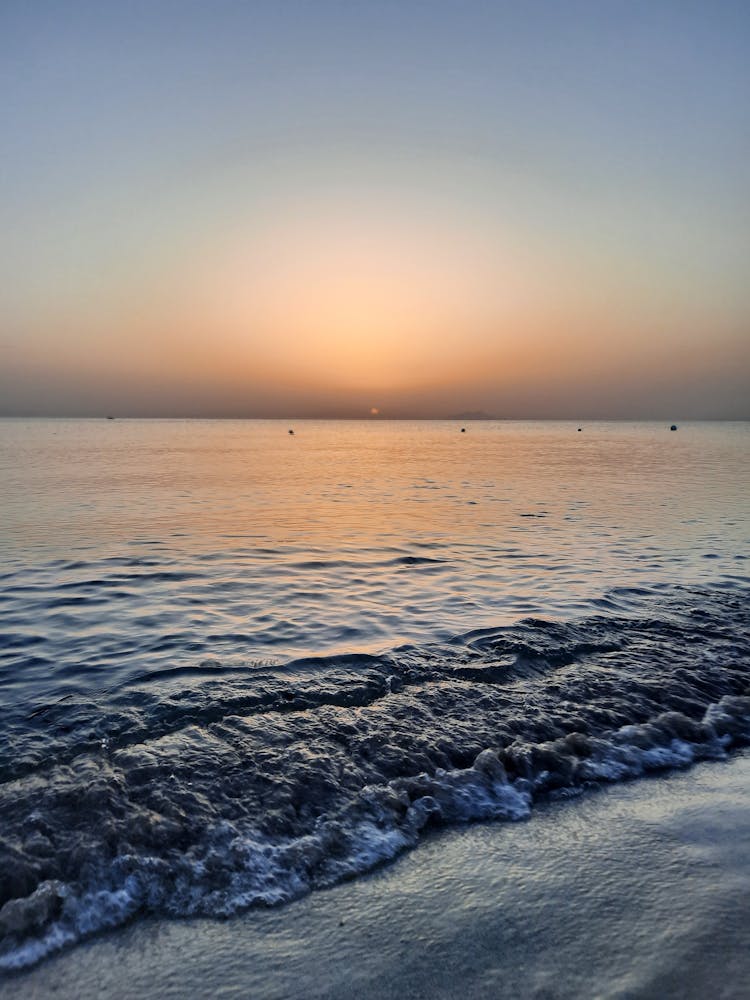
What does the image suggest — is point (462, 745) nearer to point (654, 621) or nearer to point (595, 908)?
point (595, 908)

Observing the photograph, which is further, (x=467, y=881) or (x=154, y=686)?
(x=154, y=686)

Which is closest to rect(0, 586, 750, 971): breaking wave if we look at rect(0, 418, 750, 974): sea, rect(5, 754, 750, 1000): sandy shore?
rect(0, 418, 750, 974): sea

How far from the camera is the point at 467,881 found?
455cm

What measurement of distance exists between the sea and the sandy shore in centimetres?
33

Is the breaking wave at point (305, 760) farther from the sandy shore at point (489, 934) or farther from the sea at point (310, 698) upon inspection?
the sandy shore at point (489, 934)

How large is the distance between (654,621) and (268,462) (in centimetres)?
5169

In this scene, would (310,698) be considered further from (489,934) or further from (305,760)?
(489,934)

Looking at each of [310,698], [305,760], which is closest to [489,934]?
[305,760]

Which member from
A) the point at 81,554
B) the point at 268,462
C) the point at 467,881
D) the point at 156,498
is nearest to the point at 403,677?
the point at 467,881

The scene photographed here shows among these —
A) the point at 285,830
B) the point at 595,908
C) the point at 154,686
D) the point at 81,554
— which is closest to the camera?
the point at 595,908

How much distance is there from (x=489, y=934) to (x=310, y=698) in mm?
4233

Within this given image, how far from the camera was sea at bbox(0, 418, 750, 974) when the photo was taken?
4.89m

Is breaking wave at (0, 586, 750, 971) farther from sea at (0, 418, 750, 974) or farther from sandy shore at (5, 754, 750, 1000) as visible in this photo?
sandy shore at (5, 754, 750, 1000)

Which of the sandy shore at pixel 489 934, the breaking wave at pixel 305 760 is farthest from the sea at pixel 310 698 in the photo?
the sandy shore at pixel 489 934
